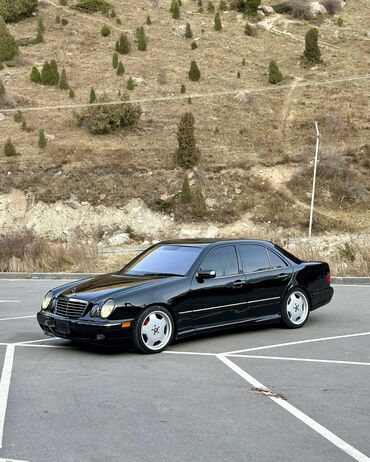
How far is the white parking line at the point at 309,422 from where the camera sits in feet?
15.7

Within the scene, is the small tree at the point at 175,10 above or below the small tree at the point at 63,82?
above

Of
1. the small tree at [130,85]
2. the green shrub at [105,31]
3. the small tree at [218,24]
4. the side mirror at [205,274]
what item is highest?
the small tree at [218,24]

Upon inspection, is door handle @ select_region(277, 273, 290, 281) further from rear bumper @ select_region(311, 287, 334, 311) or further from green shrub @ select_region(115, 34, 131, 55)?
green shrub @ select_region(115, 34, 131, 55)

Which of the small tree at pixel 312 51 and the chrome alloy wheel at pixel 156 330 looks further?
the small tree at pixel 312 51

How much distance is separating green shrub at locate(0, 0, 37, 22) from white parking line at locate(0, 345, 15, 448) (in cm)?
7276

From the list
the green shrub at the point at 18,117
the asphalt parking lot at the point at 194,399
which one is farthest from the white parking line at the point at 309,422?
the green shrub at the point at 18,117

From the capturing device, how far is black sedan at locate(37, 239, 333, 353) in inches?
321

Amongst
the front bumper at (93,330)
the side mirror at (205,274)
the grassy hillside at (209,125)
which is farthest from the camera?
the grassy hillside at (209,125)

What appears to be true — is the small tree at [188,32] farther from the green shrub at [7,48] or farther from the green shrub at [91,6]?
the green shrub at [7,48]

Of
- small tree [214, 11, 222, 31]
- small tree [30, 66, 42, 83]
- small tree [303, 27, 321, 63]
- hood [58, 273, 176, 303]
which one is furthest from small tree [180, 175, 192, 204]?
small tree [214, 11, 222, 31]

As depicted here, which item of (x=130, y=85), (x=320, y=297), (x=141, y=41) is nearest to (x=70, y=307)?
(x=320, y=297)

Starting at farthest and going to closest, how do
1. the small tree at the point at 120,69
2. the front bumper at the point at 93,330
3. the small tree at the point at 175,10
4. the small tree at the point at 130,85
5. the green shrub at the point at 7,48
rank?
the small tree at the point at 175,10 → the green shrub at the point at 7,48 → the small tree at the point at 120,69 → the small tree at the point at 130,85 → the front bumper at the point at 93,330

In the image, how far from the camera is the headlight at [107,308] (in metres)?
8.02

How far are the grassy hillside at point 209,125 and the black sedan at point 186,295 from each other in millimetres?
29051
